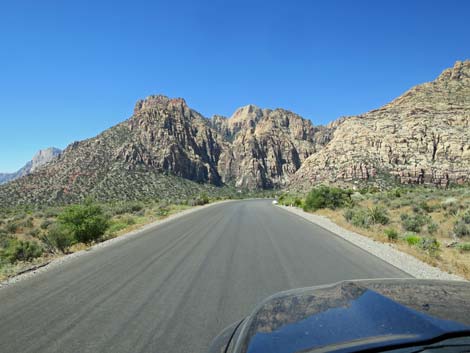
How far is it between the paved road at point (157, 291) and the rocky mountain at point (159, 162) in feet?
217

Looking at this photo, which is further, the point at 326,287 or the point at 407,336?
the point at 326,287

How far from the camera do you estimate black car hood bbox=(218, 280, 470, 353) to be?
6.24 ft

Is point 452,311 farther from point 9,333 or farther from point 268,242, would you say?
point 268,242

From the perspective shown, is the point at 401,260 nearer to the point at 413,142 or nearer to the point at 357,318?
the point at 357,318

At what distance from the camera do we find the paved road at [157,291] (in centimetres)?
411

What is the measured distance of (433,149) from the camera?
68.8 m

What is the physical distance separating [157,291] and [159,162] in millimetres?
113520

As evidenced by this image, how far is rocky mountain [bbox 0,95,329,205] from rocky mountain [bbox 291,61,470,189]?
145 feet

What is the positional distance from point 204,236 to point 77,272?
6478mm

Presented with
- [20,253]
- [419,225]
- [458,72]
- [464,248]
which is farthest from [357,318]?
[458,72]

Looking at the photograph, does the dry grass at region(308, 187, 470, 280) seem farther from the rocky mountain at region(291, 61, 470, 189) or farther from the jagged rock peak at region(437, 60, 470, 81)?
the jagged rock peak at region(437, 60, 470, 81)

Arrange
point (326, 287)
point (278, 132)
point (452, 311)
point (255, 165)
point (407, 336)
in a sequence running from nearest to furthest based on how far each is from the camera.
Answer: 1. point (407, 336)
2. point (452, 311)
3. point (326, 287)
4. point (255, 165)
5. point (278, 132)

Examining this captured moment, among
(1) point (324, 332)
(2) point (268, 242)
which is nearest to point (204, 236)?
(2) point (268, 242)

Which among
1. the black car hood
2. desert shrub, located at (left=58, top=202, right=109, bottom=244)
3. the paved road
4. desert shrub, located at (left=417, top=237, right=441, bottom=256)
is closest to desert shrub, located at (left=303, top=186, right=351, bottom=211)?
desert shrub, located at (left=417, top=237, right=441, bottom=256)
